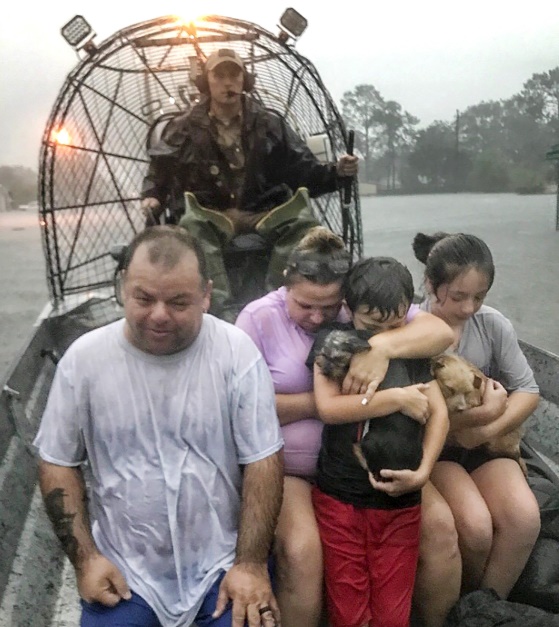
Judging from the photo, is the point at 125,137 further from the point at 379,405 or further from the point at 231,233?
the point at 379,405

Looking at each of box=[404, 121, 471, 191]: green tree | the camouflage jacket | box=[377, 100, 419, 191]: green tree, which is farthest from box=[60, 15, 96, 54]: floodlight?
box=[404, 121, 471, 191]: green tree

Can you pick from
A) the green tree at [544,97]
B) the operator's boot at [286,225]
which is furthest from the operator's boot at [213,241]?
the green tree at [544,97]

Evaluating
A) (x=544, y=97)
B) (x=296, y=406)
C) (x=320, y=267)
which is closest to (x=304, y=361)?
(x=296, y=406)

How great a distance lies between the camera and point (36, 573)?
1.47 meters

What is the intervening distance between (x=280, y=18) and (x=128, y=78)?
3.41ft

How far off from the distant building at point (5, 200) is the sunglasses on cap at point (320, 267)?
3.91 meters

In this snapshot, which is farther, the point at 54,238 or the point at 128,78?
the point at 128,78

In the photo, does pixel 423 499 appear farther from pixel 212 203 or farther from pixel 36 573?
pixel 212 203

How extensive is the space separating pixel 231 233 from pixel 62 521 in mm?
1602

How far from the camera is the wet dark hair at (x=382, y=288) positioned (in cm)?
129

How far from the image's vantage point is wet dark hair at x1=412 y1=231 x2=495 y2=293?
1431 millimetres

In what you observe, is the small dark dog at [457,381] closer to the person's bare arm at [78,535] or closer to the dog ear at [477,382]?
the dog ear at [477,382]

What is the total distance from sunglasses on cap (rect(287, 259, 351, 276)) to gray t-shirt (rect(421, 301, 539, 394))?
1.21 feet

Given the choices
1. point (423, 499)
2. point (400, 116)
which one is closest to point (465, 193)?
point (400, 116)
